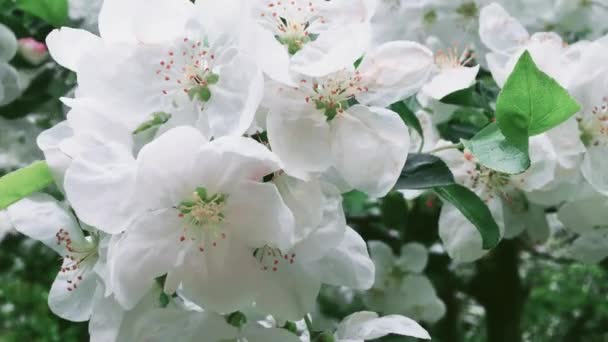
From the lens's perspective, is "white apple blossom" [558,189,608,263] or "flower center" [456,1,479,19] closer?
"white apple blossom" [558,189,608,263]

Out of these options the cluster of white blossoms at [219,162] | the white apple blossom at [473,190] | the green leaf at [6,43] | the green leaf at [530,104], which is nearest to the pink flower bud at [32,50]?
the green leaf at [6,43]

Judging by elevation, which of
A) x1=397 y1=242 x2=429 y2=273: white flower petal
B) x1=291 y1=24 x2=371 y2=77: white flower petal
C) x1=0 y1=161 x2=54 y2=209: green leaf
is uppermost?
x1=291 y1=24 x2=371 y2=77: white flower petal

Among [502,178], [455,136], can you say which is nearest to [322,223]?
[502,178]

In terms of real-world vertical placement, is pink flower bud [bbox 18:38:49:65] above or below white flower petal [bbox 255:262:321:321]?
below

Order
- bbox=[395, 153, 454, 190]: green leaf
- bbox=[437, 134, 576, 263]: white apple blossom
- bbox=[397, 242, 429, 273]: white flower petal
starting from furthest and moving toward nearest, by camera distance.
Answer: bbox=[397, 242, 429, 273]: white flower petal → bbox=[437, 134, 576, 263]: white apple blossom → bbox=[395, 153, 454, 190]: green leaf

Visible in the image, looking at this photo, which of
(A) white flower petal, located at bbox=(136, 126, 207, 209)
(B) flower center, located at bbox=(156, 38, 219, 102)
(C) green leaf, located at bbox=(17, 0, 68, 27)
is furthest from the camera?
(C) green leaf, located at bbox=(17, 0, 68, 27)

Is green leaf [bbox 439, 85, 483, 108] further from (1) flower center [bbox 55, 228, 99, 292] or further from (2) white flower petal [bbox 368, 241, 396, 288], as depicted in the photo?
(2) white flower petal [bbox 368, 241, 396, 288]

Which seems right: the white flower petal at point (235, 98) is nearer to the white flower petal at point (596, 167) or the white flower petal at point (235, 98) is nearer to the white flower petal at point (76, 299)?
the white flower petal at point (76, 299)

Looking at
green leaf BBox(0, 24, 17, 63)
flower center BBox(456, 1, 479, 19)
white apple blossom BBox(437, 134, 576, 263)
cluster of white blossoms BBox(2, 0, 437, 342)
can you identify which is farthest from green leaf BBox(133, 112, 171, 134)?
flower center BBox(456, 1, 479, 19)
